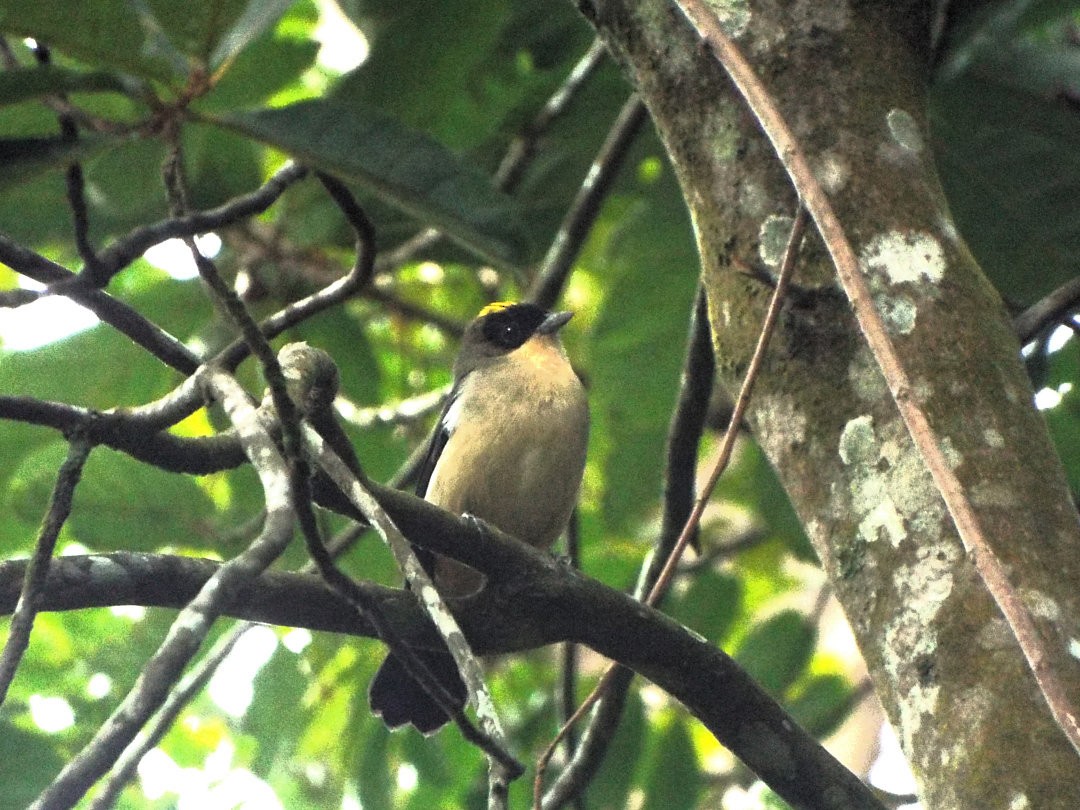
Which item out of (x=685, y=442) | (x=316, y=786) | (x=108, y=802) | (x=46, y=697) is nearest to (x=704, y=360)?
(x=685, y=442)

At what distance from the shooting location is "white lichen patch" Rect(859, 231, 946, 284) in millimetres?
2367

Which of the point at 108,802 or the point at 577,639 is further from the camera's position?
the point at 577,639

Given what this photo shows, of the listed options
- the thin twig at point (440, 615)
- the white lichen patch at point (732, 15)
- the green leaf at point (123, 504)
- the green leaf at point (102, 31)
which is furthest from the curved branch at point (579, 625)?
the green leaf at point (123, 504)

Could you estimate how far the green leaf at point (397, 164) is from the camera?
2473mm

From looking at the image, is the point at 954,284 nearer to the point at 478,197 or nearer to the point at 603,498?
the point at 478,197

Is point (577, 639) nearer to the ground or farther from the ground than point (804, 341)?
nearer to the ground

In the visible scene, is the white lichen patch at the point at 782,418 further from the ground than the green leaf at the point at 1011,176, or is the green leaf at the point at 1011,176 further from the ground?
the green leaf at the point at 1011,176

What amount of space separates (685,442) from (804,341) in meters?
1.34

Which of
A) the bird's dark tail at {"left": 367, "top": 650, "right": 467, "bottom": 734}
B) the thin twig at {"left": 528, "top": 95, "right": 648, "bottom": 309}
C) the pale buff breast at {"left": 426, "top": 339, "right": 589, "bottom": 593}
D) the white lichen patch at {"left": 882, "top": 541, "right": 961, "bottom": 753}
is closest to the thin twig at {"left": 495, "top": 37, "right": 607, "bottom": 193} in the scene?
the thin twig at {"left": 528, "top": 95, "right": 648, "bottom": 309}

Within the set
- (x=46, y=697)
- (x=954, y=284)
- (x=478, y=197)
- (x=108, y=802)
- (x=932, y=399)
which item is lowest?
(x=108, y=802)

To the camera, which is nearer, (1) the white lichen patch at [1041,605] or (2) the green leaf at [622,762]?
(1) the white lichen patch at [1041,605]

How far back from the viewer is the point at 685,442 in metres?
3.80

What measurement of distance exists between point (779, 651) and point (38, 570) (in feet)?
11.5

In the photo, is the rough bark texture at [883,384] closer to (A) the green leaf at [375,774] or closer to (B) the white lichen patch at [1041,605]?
(B) the white lichen patch at [1041,605]
